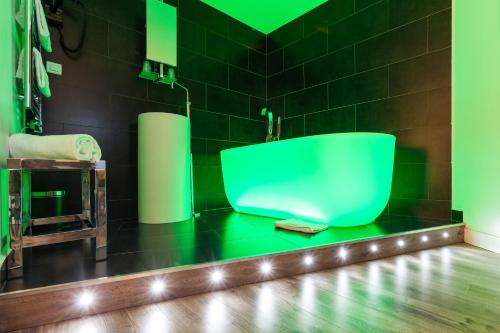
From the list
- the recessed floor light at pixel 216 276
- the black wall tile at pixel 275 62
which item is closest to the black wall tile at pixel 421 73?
the black wall tile at pixel 275 62

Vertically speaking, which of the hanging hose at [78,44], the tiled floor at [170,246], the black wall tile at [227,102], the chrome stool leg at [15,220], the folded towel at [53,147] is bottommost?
the tiled floor at [170,246]

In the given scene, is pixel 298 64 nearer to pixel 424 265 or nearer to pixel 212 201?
pixel 212 201

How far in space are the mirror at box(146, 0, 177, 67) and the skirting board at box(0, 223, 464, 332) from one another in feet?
6.27

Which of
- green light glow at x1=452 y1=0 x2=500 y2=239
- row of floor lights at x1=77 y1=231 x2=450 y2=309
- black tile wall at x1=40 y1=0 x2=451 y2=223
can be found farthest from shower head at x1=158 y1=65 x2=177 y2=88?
green light glow at x1=452 y1=0 x2=500 y2=239

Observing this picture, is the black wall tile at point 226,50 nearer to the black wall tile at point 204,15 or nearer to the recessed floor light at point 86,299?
the black wall tile at point 204,15

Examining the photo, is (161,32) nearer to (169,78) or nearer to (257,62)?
(169,78)

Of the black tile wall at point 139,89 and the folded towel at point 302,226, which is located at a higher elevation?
the black tile wall at point 139,89

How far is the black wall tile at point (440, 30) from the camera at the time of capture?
2.00m

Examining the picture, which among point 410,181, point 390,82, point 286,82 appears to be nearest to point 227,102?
point 286,82

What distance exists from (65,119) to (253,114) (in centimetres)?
191

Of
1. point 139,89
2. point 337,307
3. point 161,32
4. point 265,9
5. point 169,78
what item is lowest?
point 337,307

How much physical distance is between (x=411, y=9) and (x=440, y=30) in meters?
0.32

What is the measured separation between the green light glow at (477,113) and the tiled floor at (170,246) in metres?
0.28

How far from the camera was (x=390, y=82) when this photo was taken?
2299mm
